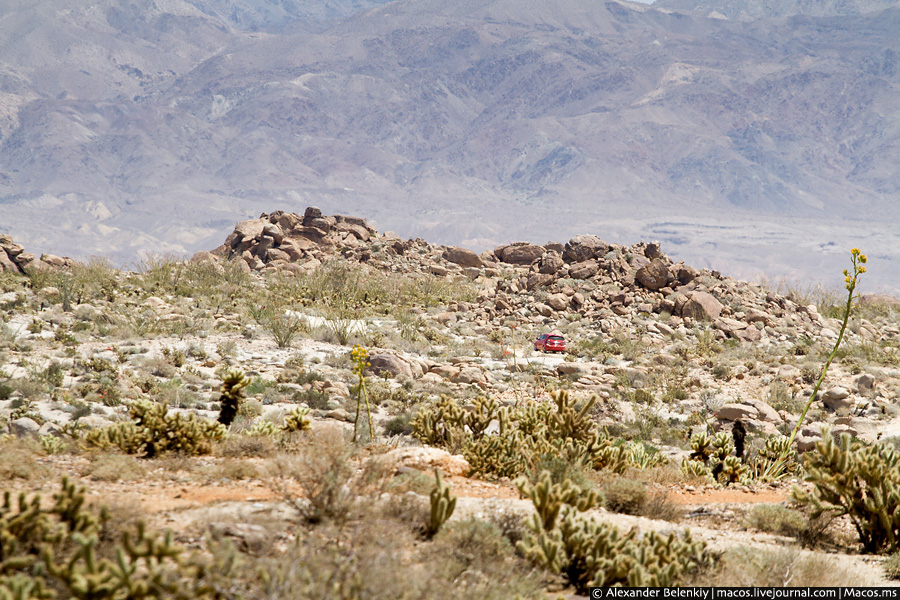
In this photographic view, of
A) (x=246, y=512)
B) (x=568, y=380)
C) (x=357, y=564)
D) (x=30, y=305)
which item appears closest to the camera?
(x=357, y=564)

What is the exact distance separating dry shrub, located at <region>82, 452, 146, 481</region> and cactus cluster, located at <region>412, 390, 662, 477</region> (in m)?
3.21

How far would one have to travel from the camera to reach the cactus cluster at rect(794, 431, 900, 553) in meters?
5.75

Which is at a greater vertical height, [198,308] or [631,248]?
[631,248]

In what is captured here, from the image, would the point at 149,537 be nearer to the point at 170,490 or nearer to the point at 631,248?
the point at 170,490

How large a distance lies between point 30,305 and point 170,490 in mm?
15772

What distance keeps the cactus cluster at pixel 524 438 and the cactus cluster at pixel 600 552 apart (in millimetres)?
1449

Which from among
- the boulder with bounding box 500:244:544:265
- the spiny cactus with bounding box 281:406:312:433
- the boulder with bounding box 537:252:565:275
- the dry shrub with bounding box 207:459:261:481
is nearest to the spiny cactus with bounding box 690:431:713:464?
the spiny cactus with bounding box 281:406:312:433

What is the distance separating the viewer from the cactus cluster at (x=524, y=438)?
7145 millimetres

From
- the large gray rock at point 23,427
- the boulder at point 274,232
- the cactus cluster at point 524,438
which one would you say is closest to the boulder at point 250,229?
the boulder at point 274,232

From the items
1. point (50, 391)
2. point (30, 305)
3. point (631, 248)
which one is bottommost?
point (50, 391)

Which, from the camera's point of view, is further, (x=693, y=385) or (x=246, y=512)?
(x=693, y=385)

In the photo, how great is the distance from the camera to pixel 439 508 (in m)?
4.90

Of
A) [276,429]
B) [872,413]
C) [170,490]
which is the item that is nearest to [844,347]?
[872,413]

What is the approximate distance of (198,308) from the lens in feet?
69.3
